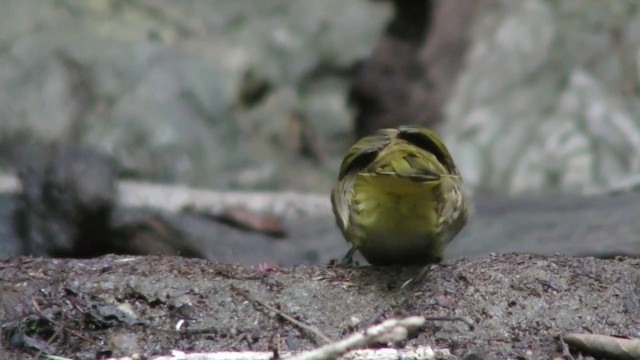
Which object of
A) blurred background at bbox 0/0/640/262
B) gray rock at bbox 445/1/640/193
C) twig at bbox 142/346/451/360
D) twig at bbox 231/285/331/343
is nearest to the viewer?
twig at bbox 142/346/451/360

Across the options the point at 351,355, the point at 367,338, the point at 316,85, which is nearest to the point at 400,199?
the point at 351,355

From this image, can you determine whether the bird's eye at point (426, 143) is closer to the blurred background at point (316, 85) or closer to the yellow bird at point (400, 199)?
the yellow bird at point (400, 199)

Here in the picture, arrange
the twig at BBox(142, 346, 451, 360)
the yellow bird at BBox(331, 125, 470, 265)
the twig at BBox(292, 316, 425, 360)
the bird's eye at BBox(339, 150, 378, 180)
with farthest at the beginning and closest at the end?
the bird's eye at BBox(339, 150, 378, 180) → the yellow bird at BBox(331, 125, 470, 265) → the twig at BBox(142, 346, 451, 360) → the twig at BBox(292, 316, 425, 360)

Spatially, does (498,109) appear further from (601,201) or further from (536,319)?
(536,319)

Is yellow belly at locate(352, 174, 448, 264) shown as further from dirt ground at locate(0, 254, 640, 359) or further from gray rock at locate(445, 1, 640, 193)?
gray rock at locate(445, 1, 640, 193)

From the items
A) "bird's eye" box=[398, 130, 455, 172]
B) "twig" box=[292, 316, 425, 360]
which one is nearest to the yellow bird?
"bird's eye" box=[398, 130, 455, 172]
